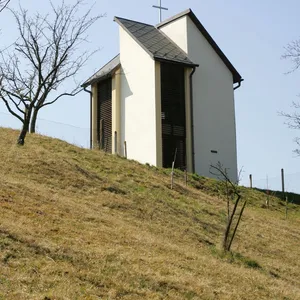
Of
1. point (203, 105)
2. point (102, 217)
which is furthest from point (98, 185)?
point (203, 105)

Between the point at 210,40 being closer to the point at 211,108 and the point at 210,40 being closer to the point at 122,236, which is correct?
the point at 211,108

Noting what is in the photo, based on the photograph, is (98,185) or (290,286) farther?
(98,185)

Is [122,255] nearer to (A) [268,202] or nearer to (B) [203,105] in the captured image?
(A) [268,202]

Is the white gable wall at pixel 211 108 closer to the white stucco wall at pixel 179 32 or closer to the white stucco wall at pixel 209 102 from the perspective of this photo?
the white stucco wall at pixel 209 102

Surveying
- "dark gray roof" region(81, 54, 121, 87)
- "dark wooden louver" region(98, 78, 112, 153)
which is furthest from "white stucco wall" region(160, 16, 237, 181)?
"dark wooden louver" region(98, 78, 112, 153)

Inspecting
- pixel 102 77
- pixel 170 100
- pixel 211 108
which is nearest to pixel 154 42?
pixel 102 77

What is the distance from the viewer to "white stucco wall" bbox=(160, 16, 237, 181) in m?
28.6

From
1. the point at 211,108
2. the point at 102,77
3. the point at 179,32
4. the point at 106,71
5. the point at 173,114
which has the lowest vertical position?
the point at 173,114

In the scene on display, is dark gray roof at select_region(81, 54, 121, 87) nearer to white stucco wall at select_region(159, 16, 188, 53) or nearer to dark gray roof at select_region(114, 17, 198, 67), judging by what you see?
dark gray roof at select_region(114, 17, 198, 67)

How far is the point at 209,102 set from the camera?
2945cm

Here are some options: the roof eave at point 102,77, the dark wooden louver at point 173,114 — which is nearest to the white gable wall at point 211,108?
the dark wooden louver at point 173,114

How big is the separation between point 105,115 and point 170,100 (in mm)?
4316

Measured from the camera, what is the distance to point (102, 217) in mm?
14492

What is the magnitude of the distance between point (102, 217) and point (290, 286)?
4.85 meters
